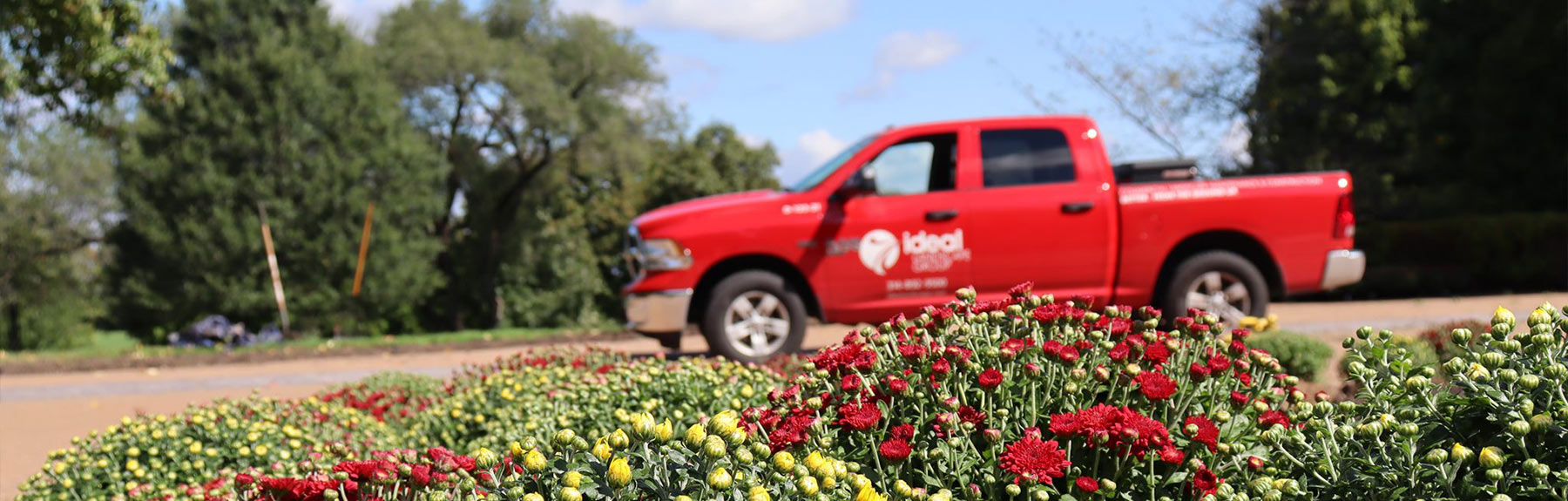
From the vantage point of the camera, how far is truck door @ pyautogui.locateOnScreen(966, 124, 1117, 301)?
8.63 m

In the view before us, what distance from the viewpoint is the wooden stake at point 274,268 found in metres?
23.3

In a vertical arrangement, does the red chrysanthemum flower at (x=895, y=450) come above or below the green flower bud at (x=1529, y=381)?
below

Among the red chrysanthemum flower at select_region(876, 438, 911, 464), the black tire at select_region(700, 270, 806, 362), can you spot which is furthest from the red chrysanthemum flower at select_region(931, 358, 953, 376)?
the black tire at select_region(700, 270, 806, 362)

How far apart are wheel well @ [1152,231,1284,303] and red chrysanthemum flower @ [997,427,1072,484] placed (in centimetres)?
661

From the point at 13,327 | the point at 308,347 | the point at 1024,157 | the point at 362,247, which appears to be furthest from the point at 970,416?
the point at 13,327

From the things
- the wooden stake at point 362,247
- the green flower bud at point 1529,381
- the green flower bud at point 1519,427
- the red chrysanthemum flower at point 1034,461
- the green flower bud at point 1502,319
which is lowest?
the red chrysanthemum flower at point 1034,461

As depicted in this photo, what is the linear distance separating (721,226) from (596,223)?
3199cm

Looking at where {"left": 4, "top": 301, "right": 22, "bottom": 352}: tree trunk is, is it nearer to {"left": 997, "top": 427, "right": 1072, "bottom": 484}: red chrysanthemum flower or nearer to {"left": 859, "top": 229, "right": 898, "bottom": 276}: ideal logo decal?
{"left": 859, "top": 229, "right": 898, "bottom": 276}: ideal logo decal

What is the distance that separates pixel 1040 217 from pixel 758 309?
225 cm

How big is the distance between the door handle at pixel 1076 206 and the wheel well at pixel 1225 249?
0.79m

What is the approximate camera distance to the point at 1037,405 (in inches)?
122

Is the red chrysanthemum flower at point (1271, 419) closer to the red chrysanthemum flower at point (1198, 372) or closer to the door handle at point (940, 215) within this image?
the red chrysanthemum flower at point (1198, 372)

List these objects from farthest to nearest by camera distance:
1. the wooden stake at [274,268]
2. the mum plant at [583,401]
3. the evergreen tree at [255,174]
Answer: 1. the evergreen tree at [255,174]
2. the wooden stake at [274,268]
3. the mum plant at [583,401]

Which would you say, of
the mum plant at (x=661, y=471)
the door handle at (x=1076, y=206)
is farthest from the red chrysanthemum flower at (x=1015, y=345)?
the door handle at (x=1076, y=206)
